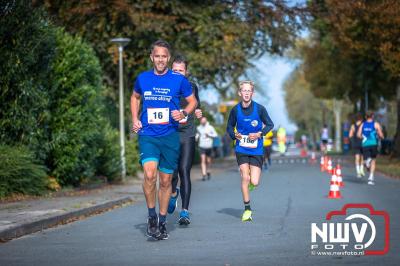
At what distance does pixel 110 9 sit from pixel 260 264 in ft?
68.6

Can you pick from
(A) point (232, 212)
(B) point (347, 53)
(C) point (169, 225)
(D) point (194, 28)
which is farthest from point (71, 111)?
(B) point (347, 53)

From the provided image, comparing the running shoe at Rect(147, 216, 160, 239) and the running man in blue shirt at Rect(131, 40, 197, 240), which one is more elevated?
the running man in blue shirt at Rect(131, 40, 197, 240)

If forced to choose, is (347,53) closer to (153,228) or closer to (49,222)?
(49,222)

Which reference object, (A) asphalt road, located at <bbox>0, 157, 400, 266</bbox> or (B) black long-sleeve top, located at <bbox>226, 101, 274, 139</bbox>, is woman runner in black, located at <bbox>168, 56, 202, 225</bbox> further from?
(B) black long-sleeve top, located at <bbox>226, 101, 274, 139</bbox>

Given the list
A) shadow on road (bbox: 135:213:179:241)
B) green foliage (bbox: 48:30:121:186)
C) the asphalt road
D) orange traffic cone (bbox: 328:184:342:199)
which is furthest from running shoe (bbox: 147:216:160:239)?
green foliage (bbox: 48:30:121:186)

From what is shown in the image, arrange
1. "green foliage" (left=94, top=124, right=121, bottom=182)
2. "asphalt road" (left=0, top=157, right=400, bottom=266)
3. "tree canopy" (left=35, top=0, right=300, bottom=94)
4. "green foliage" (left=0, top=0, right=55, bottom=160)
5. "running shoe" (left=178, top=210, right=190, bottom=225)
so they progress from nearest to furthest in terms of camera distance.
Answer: "asphalt road" (left=0, top=157, right=400, bottom=266) → "running shoe" (left=178, top=210, right=190, bottom=225) → "green foliage" (left=0, top=0, right=55, bottom=160) → "green foliage" (left=94, top=124, right=121, bottom=182) → "tree canopy" (left=35, top=0, right=300, bottom=94)

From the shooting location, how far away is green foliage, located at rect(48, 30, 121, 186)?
58.5 feet

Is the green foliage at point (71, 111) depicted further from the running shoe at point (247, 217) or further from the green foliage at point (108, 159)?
the running shoe at point (247, 217)

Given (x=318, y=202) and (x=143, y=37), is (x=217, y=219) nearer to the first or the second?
(x=318, y=202)

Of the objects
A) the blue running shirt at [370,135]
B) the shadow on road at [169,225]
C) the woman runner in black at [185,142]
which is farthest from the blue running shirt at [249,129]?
the blue running shirt at [370,135]

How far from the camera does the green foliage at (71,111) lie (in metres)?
17.8

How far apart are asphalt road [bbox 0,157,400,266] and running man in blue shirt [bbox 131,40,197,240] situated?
0.69 meters

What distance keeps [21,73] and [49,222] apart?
5.43 meters

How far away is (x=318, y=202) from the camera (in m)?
15.2
